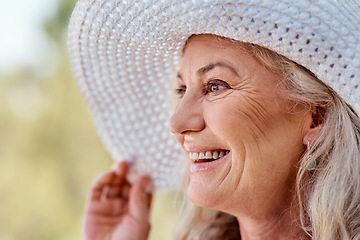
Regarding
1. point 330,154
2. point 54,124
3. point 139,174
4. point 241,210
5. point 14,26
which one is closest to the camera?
point 330,154

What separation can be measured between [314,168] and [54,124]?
15.5ft

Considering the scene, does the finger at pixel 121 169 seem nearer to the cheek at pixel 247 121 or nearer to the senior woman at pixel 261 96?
the senior woman at pixel 261 96

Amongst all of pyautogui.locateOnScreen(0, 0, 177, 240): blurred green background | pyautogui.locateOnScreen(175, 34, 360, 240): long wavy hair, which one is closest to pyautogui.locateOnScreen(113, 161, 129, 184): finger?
pyautogui.locateOnScreen(175, 34, 360, 240): long wavy hair

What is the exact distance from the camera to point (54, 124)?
5844mm

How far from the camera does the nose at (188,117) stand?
1.58 metres

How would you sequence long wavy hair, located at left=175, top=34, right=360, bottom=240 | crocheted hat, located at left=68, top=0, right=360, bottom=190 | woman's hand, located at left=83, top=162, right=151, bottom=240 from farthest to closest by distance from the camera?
woman's hand, located at left=83, top=162, right=151, bottom=240, long wavy hair, located at left=175, top=34, right=360, bottom=240, crocheted hat, located at left=68, top=0, right=360, bottom=190

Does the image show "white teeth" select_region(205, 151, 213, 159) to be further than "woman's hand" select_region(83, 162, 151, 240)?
No

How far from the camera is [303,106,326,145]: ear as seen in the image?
1.53 metres

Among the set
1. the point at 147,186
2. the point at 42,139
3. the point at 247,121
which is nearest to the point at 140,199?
the point at 147,186

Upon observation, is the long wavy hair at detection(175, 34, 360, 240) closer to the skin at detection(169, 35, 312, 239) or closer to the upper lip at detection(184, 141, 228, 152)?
the skin at detection(169, 35, 312, 239)

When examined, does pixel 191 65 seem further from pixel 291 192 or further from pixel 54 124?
pixel 54 124

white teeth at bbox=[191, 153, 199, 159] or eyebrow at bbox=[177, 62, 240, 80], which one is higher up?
eyebrow at bbox=[177, 62, 240, 80]

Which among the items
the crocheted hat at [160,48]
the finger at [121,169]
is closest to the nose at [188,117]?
the crocheted hat at [160,48]

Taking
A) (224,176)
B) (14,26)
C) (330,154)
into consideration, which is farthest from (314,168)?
(14,26)
